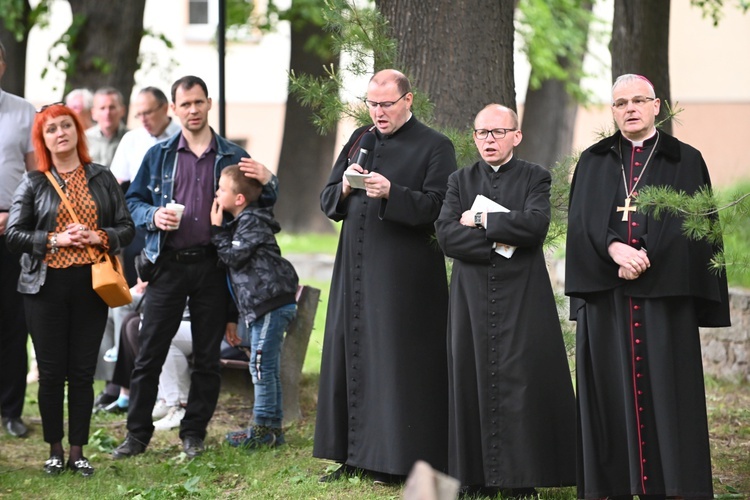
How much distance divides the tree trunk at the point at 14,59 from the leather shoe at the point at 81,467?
7.65 m

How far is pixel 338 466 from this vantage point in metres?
7.21

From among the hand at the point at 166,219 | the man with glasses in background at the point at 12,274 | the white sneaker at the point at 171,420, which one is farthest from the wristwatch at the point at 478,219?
the white sneaker at the point at 171,420

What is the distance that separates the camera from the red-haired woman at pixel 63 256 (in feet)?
23.8

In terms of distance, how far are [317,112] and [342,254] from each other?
134cm

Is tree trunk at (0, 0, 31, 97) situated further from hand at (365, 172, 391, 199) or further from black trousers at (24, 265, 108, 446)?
hand at (365, 172, 391, 199)

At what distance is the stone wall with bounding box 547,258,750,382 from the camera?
33.6 feet

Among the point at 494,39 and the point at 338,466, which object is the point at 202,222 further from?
the point at 494,39

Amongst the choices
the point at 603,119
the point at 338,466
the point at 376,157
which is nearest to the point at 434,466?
the point at 338,466

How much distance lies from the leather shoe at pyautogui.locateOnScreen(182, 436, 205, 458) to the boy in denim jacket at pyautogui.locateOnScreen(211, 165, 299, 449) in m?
0.20

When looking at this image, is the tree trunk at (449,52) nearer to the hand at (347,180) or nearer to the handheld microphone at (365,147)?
the handheld microphone at (365,147)

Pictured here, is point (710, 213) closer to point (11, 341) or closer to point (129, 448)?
point (129, 448)

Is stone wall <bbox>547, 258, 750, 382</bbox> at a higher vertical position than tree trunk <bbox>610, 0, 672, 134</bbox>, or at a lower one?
lower

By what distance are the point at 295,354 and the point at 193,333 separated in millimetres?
1313

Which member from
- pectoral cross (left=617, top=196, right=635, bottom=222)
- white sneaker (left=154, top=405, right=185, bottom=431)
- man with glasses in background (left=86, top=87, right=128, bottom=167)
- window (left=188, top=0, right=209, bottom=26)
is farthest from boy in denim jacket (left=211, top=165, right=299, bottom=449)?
window (left=188, top=0, right=209, bottom=26)
